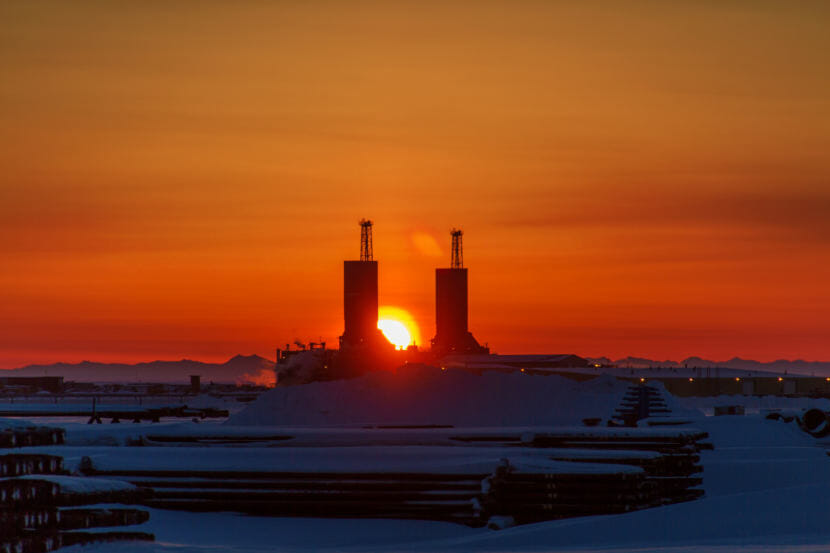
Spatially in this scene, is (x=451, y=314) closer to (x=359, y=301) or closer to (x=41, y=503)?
(x=359, y=301)

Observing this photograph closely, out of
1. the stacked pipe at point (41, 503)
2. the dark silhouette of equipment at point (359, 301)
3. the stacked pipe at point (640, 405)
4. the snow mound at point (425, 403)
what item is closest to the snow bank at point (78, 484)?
the stacked pipe at point (41, 503)

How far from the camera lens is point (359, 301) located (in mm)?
152375

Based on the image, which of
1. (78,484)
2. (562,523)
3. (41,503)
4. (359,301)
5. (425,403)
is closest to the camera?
(41,503)

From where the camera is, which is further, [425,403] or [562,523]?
[425,403]


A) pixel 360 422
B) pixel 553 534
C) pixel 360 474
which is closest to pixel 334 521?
pixel 360 474

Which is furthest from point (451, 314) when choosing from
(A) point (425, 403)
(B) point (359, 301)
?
(A) point (425, 403)

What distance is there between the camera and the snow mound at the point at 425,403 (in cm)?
5497

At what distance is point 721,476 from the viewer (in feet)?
121

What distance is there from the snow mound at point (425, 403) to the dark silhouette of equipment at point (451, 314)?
105848 mm

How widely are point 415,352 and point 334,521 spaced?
4269 inches

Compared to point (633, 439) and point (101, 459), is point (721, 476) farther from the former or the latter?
point (101, 459)

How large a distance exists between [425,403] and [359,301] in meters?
97.2

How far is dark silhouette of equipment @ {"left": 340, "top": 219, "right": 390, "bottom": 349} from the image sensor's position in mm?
152000

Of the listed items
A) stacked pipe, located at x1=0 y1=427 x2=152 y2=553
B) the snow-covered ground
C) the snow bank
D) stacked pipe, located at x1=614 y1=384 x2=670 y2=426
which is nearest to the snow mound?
stacked pipe, located at x1=614 y1=384 x2=670 y2=426
